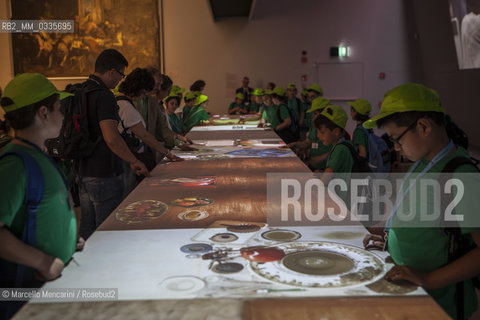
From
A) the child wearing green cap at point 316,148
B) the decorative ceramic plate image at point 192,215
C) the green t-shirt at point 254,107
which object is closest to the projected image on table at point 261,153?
the child wearing green cap at point 316,148

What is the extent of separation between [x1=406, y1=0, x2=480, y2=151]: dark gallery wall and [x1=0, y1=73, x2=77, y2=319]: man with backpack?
9437mm

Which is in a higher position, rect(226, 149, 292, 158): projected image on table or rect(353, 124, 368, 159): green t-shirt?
rect(353, 124, 368, 159): green t-shirt

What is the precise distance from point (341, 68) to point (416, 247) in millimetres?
12085

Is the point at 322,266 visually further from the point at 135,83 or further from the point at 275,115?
the point at 275,115

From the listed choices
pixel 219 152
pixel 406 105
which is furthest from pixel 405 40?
pixel 406 105

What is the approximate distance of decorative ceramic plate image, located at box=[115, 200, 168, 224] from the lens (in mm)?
2170

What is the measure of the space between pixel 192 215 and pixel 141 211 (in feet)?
0.95

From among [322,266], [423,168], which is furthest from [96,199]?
[423,168]

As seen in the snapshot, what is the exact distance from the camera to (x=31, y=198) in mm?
1446

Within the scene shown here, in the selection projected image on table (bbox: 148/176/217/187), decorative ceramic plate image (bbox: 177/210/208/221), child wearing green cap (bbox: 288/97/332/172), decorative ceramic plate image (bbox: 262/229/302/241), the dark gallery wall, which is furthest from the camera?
the dark gallery wall

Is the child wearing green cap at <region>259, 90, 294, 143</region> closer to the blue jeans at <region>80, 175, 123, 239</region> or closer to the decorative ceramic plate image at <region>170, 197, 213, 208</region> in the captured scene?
the blue jeans at <region>80, 175, 123, 239</region>

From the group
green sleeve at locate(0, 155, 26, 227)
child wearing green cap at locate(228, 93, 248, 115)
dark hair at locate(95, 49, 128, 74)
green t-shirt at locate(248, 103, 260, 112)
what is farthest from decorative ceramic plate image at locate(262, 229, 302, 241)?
green t-shirt at locate(248, 103, 260, 112)

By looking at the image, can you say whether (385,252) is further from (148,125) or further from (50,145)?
(148,125)

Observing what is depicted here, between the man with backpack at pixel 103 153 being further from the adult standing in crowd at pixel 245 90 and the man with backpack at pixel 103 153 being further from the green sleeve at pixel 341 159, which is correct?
the adult standing in crowd at pixel 245 90
